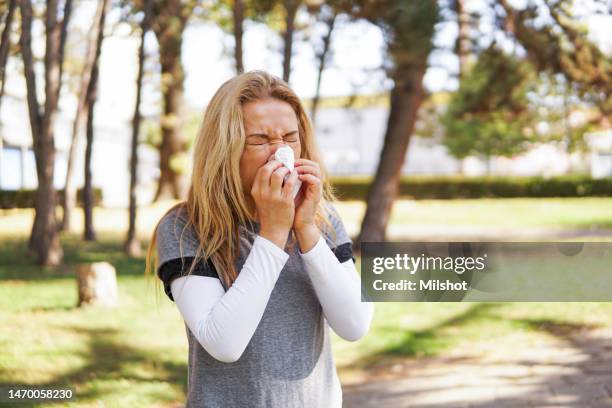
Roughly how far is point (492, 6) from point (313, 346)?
8759mm

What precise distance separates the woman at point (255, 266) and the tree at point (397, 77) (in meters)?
6.27

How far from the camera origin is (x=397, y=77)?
973cm

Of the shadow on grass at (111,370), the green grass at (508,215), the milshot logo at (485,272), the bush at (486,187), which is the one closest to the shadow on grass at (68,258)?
the shadow on grass at (111,370)

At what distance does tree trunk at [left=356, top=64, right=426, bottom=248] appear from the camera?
10906 mm

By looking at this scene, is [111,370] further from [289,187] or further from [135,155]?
[135,155]

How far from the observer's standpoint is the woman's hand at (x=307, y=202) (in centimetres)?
137

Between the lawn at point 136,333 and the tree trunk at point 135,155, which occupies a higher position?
the tree trunk at point 135,155

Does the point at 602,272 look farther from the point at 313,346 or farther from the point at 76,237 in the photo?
the point at 76,237

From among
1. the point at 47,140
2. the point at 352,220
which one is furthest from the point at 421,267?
the point at 352,220

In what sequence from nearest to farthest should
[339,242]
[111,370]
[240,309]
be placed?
[240,309]
[339,242]
[111,370]

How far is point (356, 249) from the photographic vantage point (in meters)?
11.3

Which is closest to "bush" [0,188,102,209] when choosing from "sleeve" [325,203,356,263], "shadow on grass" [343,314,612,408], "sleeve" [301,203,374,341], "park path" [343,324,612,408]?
"park path" [343,324,612,408]

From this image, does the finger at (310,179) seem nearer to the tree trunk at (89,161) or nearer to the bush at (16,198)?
the tree trunk at (89,161)

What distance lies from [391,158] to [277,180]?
9924 millimetres
